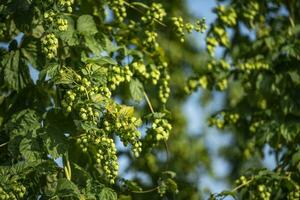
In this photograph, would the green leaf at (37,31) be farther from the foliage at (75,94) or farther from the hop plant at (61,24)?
the hop plant at (61,24)

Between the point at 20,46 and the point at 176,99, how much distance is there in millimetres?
5793

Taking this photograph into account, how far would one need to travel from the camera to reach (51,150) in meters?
3.46

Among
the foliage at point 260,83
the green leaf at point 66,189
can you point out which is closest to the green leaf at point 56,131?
the green leaf at point 66,189

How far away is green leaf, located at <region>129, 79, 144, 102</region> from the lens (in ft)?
13.4

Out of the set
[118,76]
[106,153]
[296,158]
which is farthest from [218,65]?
[106,153]

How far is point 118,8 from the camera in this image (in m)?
4.23

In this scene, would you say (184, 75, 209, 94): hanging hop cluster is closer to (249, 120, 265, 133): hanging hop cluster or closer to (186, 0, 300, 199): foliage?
(186, 0, 300, 199): foliage

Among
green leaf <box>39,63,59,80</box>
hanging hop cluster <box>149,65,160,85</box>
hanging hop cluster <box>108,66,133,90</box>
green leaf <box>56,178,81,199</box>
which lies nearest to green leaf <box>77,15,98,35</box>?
hanging hop cluster <box>108,66,133,90</box>

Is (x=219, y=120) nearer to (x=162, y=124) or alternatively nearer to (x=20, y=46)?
(x=162, y=124)

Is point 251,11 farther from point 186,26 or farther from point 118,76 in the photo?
point 118,76

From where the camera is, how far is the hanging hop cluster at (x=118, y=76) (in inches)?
143

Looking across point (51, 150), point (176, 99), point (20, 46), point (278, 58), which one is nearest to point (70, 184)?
point (51, 150)

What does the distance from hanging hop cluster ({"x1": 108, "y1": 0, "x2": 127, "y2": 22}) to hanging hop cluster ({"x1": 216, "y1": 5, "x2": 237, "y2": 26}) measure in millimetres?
984

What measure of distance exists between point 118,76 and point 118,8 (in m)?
0.71
